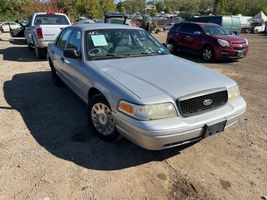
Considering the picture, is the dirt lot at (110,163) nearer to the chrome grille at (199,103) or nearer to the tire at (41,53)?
the chrome grille at (199,103)

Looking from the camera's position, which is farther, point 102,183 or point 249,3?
point 249,3

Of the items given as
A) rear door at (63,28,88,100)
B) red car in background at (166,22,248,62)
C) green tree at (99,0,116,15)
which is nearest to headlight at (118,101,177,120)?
rear door at (63,28,88,100)

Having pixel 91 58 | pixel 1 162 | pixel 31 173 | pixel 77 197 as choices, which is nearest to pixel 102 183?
pixel 77 197

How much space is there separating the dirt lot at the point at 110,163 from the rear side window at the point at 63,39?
4.51 ft

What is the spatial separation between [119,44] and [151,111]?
1.92 meters

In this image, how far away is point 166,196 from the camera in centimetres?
289

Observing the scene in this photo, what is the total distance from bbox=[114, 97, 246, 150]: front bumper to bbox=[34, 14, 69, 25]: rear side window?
8.31 m

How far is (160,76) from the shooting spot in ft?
11.8

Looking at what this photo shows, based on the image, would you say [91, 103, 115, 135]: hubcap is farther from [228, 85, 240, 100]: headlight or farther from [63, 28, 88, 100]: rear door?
[228, 85, 240, 100]: headlight

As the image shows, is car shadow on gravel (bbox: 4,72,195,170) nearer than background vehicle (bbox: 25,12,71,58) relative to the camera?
Yes

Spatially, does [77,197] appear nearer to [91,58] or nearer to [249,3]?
[91,58]

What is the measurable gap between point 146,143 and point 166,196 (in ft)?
1.98

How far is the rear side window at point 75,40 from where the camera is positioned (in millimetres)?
4578

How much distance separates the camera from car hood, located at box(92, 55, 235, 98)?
3228 millimetres
